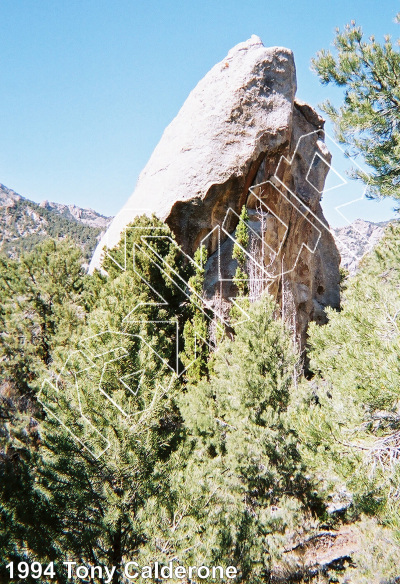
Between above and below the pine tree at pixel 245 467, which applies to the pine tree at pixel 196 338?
above

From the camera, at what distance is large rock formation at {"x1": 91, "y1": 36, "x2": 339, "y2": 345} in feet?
46.5

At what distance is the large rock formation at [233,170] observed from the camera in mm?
14180

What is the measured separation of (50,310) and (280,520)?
11591 mm

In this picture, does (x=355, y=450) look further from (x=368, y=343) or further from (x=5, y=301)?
(x=5, y=301)

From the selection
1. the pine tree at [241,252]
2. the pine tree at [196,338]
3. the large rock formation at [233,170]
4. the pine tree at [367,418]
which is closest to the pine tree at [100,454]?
the pine tree at [367,418]

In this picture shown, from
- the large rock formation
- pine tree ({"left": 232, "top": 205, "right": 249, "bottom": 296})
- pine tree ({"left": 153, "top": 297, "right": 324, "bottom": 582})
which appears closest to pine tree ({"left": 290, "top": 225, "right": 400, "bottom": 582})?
pine tree ({"left": 153, "top": 297, "right": 324, "bottom": 582})

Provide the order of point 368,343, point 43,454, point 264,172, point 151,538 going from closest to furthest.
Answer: point 368,343
point 151,538
point 43,454
point 264,172

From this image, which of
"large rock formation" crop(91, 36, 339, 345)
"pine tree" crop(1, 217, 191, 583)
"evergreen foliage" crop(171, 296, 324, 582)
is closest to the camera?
"pine tree" crop(1, 217, 191, 583)

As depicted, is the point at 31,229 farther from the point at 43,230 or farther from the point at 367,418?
the point at 367,418

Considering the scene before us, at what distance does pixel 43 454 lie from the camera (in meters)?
5.55

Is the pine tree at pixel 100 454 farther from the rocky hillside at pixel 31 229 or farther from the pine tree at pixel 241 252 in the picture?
the rocky hillside at pixel 31 229

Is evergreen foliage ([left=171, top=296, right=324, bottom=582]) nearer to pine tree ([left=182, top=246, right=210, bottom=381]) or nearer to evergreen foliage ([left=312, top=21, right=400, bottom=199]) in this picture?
pine tree ([left=182, top=246, right=210, bottom=381])

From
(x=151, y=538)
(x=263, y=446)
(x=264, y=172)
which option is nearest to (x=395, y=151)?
(x=263, y=446)
